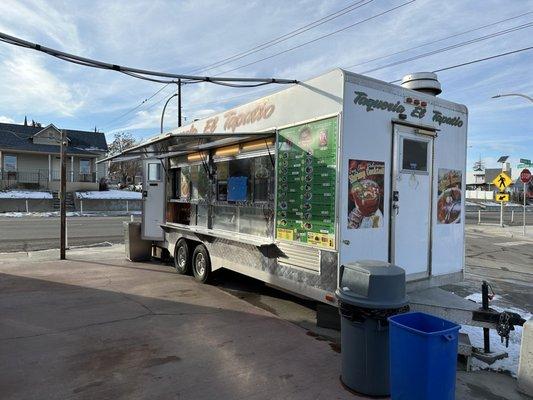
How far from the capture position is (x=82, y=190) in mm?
39188

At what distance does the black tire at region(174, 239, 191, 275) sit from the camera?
925cm

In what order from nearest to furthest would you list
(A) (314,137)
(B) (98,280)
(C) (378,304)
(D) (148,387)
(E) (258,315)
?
(C) (378,304) < (D) (148,387) < (A) (314,137) < (E) (258,315) < (B) (98,280)

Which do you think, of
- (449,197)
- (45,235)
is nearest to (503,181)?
(449,197)

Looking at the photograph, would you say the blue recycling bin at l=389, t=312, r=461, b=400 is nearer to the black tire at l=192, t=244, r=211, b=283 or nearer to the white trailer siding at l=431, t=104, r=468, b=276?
the white trailer siding at l=431, t=104, r=468, b=276

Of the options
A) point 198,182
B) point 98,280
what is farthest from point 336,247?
point 98,280

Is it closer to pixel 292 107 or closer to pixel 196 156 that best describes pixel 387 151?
pixel 292 107

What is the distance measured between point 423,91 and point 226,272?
17.3 feet

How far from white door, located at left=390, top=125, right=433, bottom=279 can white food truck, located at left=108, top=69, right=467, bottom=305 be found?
0.05 ft

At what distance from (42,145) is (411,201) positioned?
1583 inches

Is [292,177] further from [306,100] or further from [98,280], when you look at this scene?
[98,280]

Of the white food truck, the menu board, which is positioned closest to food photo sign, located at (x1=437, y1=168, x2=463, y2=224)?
the white food truck

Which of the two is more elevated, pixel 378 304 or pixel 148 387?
pixel 378 304

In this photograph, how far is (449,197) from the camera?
6367mm

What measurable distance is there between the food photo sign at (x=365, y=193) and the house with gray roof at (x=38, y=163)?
35316 mm
